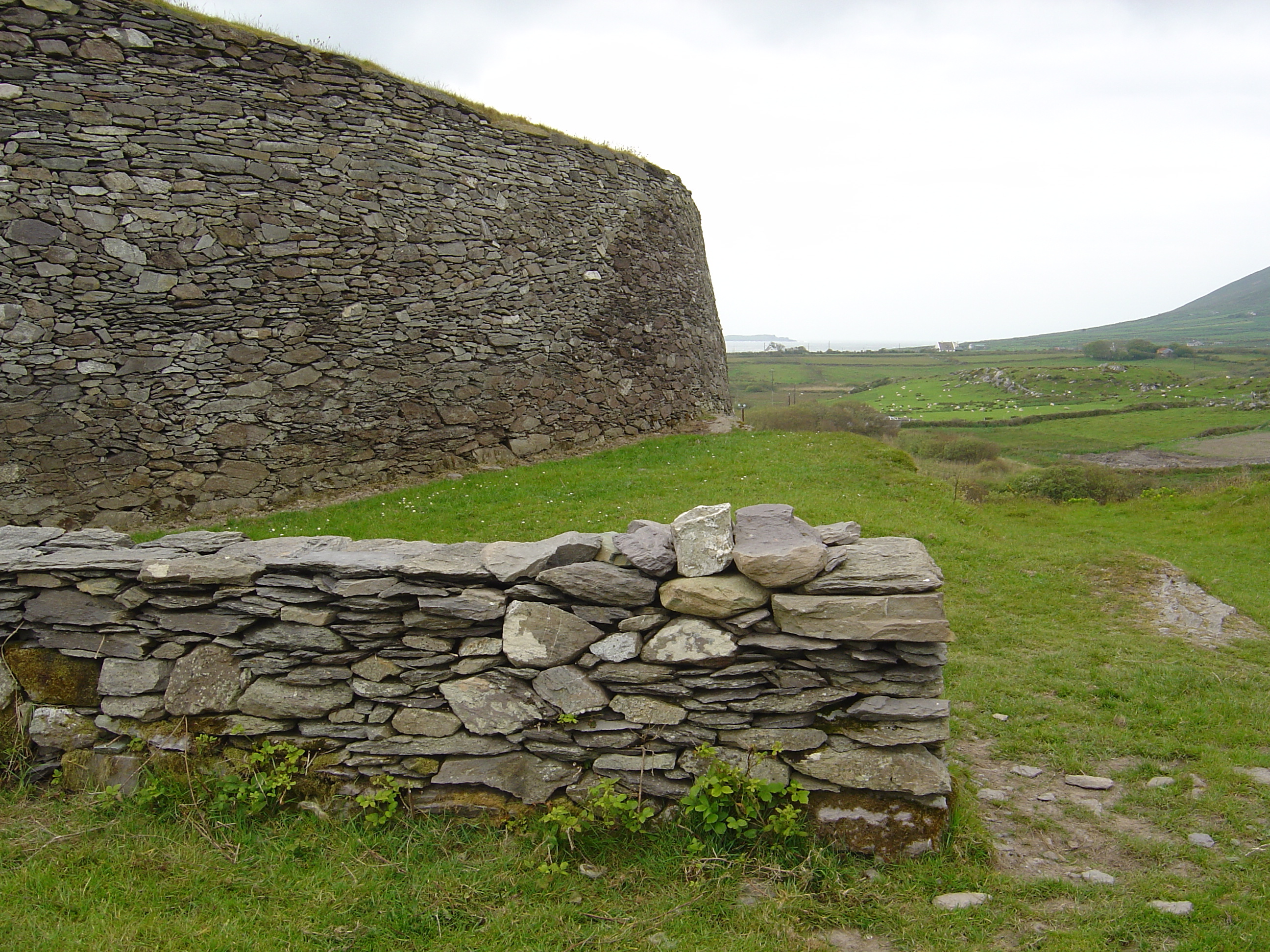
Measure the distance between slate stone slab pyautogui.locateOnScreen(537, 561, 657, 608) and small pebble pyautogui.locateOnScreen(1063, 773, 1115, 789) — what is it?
305 centimetres

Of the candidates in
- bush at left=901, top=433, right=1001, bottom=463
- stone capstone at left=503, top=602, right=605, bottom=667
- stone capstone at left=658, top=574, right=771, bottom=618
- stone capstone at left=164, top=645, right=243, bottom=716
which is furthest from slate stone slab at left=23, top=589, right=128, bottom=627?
bush at left=901, top=433, right=1001, bottom=463

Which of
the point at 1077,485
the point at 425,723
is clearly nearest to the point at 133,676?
the point at 425,723

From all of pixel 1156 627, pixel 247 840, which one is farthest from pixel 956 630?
pixel 247 840

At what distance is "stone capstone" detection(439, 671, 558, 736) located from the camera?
4.15 meters

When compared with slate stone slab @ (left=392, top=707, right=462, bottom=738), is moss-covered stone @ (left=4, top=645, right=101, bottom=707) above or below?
above

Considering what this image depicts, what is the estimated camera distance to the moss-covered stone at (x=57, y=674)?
15.1 ft

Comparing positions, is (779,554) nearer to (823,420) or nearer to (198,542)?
(198,542)

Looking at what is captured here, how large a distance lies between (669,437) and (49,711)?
47.7 ft

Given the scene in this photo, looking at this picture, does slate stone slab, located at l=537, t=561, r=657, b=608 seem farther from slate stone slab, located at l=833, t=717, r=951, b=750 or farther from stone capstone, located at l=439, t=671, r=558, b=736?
slate stone slab, located at l=833, t=717, r=951, b=750

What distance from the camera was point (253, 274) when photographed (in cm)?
1234

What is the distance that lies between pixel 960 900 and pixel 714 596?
1836mm

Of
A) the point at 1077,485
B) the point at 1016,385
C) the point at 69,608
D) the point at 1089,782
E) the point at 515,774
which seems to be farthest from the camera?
the point at 1016,385

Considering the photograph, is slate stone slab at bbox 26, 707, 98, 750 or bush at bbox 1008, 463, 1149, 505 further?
bush at bbox 1008, 463, 1149, 505

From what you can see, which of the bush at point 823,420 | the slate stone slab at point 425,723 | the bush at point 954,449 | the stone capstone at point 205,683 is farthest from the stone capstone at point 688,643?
the bush at point 954,449
